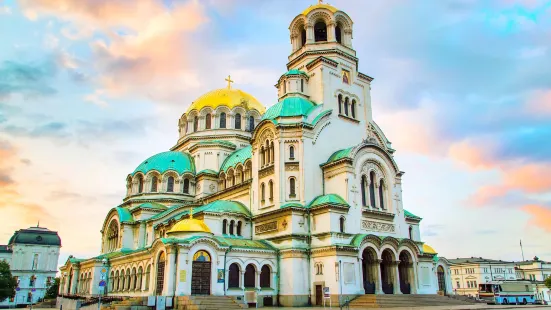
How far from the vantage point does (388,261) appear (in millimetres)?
34594

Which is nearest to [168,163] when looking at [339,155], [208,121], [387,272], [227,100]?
[208,121]

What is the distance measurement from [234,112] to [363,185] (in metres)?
20.7

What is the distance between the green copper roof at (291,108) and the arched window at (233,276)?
474 inches

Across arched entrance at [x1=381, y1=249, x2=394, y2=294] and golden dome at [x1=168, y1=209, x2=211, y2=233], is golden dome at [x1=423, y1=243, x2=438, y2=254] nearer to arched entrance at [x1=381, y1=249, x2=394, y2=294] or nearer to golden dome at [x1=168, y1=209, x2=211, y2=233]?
arched entrance at [x1=381, y1=249, x2=394, y2=294]

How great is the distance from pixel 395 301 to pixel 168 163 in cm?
2802

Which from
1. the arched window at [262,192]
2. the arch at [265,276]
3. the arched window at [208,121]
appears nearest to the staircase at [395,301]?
the arch at [265,276]

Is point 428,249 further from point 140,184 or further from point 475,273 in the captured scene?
point 475,273

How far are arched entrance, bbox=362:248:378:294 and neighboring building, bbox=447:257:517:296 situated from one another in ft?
163

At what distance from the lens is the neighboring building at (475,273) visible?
75.8 meters

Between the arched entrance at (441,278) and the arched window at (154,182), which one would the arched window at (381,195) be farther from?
the arched window at (154,182)

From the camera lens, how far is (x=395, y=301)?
100 feet

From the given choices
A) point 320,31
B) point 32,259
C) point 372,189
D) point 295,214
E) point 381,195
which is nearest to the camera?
point 295,214

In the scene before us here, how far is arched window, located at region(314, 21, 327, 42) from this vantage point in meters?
42.5

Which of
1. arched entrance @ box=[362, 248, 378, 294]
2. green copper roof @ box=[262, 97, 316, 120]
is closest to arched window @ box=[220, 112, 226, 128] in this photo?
green copper roof @ box=[262, 97, 316, 120]
